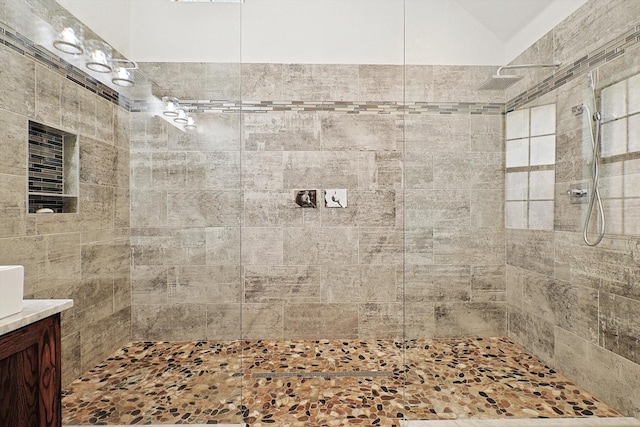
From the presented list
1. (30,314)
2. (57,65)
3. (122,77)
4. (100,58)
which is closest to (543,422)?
(30,314)

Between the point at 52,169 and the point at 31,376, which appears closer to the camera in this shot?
the point at 31,376

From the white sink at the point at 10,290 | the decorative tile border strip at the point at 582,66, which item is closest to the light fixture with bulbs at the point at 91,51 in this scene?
the white sink at the point at 10,290

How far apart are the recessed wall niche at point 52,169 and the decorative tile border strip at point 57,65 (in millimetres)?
250

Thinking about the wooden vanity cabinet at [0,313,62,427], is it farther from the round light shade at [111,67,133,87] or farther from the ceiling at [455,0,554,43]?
the ceiling at [455,0,554,43]

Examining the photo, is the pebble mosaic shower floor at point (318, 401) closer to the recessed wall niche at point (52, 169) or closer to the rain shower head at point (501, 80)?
the recessed wall niche at point (52, 169)

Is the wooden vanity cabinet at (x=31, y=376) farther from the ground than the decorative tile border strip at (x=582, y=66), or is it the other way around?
the decorative tile border strip at (x=582, y=66)

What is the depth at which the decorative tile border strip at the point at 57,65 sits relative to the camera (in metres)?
1.50

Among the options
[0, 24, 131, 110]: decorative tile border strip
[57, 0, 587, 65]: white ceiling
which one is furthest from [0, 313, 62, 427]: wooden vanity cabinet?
[57, 0, 587, 65]: white ceiling

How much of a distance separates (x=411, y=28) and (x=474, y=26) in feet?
1.01

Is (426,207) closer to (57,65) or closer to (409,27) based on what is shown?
(409,27)

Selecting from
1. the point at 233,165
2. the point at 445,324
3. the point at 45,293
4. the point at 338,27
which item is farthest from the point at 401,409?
the point at 338,27

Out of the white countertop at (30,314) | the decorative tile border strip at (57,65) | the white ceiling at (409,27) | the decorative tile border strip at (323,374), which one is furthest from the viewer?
the decorative tile border strip at (323,374)

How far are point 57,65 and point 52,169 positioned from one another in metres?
0.48

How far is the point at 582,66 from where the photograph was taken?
1.77 meters
